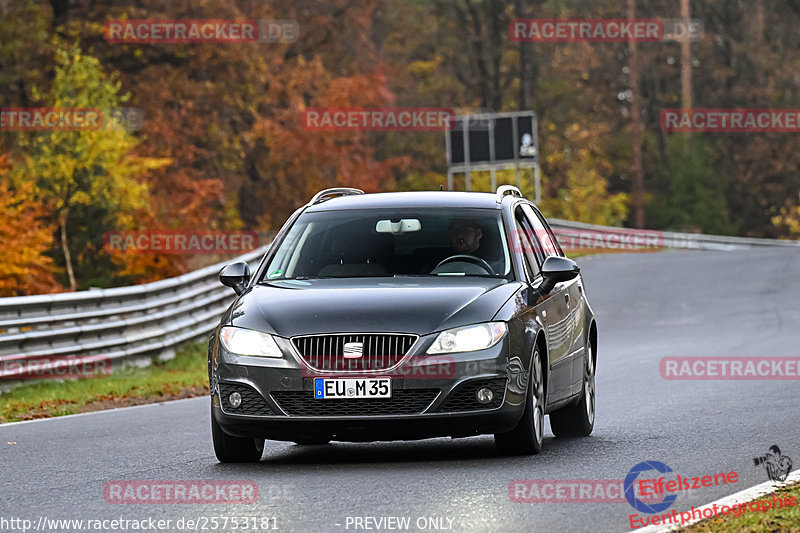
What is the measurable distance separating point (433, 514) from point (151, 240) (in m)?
31.0

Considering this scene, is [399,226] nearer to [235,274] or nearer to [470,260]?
[470,260]

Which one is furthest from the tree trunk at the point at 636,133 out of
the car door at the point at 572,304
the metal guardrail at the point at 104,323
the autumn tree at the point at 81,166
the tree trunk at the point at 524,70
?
the car door at the point at 572,304

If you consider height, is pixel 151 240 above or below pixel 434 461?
below

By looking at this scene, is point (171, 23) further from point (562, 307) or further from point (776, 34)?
point (776, 34)

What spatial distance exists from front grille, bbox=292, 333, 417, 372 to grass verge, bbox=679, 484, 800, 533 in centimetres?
233

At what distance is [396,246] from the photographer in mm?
10703

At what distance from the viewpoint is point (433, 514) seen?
303 inches

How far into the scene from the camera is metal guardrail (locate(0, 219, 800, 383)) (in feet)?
58.3

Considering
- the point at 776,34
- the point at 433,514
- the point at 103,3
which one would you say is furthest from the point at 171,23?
the point at 776,34

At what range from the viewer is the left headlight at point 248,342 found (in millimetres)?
9477

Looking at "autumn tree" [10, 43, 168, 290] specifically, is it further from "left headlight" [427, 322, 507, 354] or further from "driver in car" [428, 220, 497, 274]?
"left headlight" [427, 322, 507, 354]

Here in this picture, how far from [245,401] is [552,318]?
2171mm

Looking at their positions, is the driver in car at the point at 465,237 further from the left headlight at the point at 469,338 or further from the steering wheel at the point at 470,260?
the left headlight at the point at 469,338

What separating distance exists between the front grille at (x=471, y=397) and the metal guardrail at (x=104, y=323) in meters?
8.91
